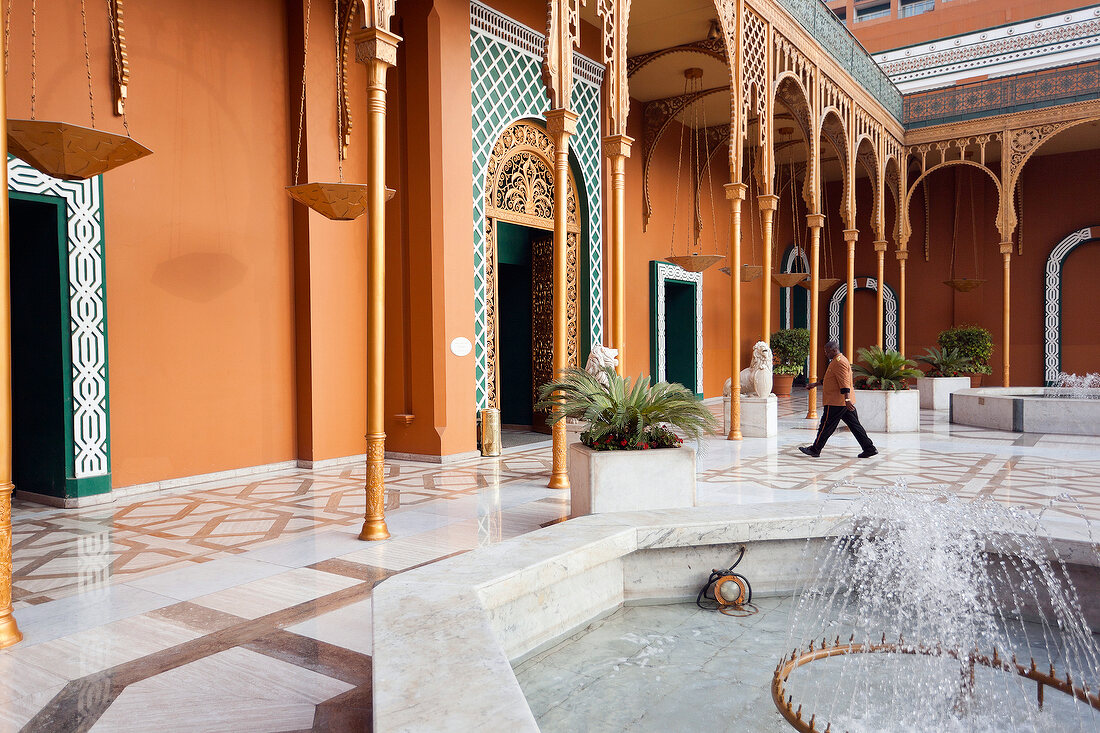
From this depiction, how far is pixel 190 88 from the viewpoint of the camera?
6.42 metres

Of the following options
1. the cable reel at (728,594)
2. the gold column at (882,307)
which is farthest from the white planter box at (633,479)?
the gold column at (882,307)

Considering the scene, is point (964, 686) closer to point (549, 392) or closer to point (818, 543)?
point (818, 543)

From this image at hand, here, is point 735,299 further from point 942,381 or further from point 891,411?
point 942,381

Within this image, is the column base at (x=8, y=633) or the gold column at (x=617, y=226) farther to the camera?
the gold column at (x=617, y=226)

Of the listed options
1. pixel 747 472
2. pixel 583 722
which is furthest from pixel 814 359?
pixel 583 722

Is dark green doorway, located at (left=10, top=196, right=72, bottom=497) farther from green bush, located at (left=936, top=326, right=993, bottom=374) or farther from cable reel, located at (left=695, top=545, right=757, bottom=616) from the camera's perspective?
green bush, located at (left=936, top=326, right=993, bottom=374)

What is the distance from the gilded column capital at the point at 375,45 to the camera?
4.47 metres

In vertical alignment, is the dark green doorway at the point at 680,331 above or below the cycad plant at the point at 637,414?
above

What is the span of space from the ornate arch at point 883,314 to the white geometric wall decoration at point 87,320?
16014mm

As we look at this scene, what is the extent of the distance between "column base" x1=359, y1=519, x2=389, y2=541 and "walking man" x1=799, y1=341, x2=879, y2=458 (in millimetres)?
4829

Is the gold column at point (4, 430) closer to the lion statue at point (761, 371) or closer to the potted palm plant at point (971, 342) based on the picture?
the lion statue at point (761, 371)

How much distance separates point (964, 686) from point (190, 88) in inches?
272

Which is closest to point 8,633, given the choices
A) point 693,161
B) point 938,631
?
point 938,631

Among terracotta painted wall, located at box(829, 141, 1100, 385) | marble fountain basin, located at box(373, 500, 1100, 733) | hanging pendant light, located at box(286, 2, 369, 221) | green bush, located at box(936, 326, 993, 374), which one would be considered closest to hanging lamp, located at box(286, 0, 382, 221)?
hanging pendant light, located at box(286, 2, 369, 221)
